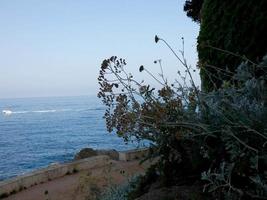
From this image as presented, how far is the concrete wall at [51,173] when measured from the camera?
38.7ft

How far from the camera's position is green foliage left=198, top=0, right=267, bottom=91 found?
6000 mm

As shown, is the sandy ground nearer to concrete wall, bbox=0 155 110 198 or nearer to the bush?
concrete wall, bbox=0 155 110 198

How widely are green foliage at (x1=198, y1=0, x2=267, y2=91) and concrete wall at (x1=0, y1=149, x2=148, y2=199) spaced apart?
19.5ft

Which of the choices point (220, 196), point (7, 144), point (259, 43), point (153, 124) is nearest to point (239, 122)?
point (220, 196)

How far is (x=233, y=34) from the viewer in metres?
6.28

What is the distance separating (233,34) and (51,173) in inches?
317

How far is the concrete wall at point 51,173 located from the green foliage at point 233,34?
5.95m

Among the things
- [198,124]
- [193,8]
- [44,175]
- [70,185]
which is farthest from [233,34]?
[193,8]

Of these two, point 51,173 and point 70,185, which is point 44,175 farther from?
point 70,185

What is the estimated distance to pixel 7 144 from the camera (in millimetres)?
75812

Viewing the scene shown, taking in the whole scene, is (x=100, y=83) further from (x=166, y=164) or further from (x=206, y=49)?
(x=206, y=49)

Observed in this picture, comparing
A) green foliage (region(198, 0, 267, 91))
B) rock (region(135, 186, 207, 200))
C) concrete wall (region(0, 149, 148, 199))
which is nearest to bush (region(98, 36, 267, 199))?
rock (region(135, 186, 207, 200))

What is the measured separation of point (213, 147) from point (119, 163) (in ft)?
31.2

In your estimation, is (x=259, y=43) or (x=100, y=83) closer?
(x=100, y=83)
